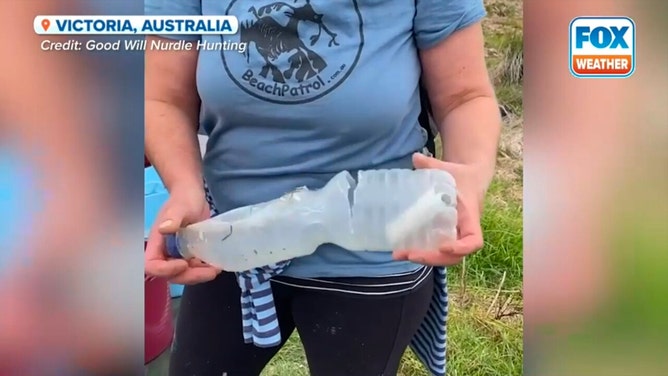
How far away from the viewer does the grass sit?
3.02 feet

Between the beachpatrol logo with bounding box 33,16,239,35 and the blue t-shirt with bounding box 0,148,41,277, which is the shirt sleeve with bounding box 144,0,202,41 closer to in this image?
the beachpatrol logo with bounding box 33,16,239,35

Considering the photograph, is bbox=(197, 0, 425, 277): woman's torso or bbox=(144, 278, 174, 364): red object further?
bbox=(144, 278, 174, 364): red object

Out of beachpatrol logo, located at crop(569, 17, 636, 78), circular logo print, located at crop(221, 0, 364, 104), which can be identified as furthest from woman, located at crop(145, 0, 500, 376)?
beachpatrol logo, located at crop(569, 17, 636, 78)

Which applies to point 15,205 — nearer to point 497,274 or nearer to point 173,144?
point 173,144

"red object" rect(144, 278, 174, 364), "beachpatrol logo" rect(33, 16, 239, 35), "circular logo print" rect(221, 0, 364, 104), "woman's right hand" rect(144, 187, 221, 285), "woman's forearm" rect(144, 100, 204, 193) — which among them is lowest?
"red object" rect(144, 278, 174, 364)

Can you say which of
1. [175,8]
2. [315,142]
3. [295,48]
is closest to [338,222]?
[315,142]

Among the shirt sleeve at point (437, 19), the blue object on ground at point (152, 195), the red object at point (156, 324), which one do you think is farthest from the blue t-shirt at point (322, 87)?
the red object at point (156, 324)

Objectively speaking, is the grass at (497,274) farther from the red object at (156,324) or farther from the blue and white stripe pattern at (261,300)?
the red object at (156,324)

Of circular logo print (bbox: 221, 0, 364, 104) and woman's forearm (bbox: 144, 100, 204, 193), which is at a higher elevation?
circular logo print (bbox: 221, 0, 364, 104)

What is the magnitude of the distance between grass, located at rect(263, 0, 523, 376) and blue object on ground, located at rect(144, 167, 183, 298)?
0.77 feet

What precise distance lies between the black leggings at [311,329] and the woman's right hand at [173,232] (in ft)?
0.06

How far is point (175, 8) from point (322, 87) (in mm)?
206

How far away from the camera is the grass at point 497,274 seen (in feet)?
3.02

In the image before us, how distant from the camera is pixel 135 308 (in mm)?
983
